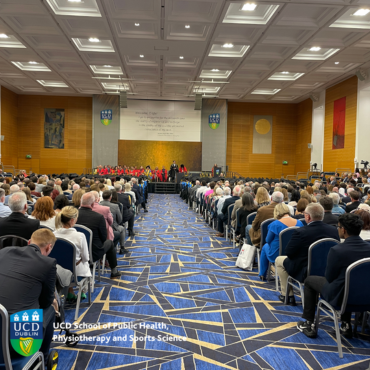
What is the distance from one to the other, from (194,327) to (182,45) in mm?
12107

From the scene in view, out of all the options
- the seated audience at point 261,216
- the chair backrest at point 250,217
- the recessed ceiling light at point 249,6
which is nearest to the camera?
the seated audience at point 261,216

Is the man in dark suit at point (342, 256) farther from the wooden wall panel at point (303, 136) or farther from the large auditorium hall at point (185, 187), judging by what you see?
the wooden wall panel at point (303, 136)

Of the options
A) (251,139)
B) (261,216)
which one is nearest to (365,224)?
(261,216)

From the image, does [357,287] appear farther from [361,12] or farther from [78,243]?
[361,12]

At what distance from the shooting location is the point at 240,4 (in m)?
10.1

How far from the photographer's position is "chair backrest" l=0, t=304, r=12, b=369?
1.54m

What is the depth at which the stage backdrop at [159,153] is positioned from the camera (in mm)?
23109

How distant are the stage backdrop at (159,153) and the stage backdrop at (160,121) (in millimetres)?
362

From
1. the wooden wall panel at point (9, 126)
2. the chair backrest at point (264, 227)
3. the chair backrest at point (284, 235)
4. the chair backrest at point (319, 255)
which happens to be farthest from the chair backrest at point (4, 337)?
the wooden wall panel at point (9, 126)

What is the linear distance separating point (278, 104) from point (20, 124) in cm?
1884

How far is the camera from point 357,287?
2.54m

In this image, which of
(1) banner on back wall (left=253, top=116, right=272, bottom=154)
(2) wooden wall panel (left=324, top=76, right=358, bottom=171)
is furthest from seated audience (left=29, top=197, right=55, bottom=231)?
(1) banner on back wall (left=253, top=116, right=272, bottom=154)

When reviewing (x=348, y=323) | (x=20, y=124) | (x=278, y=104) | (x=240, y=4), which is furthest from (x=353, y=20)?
(x=20, y=124)

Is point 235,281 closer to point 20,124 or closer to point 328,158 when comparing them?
point 328,158
